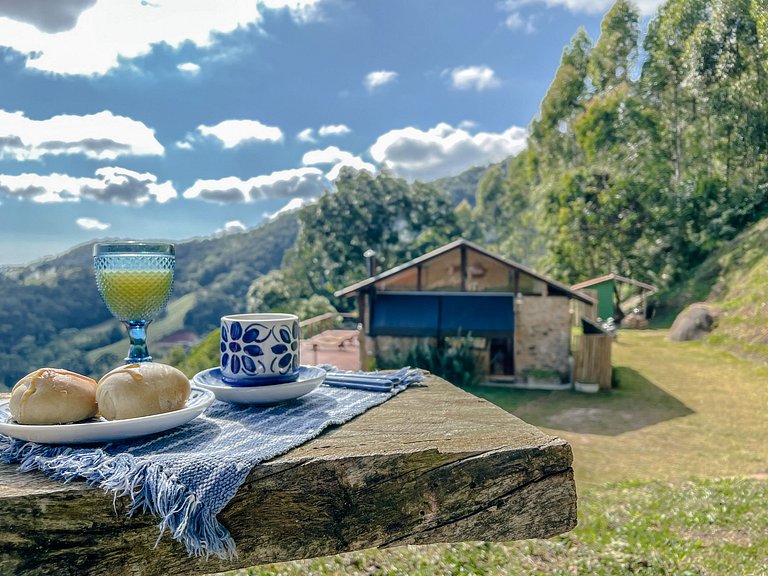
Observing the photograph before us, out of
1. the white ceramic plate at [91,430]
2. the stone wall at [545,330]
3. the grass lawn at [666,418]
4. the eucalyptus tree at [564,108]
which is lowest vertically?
the grass lawn at [666,418]

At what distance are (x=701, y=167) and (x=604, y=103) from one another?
4.52m

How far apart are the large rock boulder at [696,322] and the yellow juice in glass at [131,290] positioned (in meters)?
8.88

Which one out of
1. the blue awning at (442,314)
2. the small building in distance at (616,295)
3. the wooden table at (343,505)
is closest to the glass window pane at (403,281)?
the blue awning at (442,314)

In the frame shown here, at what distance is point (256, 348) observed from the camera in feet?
2.82

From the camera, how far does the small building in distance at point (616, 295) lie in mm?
12508

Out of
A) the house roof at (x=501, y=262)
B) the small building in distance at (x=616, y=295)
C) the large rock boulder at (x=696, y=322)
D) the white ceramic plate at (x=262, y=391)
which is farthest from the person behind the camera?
the small building in distance at (x=616, y=295)

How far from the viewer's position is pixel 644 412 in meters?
5.84

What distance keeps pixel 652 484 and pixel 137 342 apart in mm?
3692

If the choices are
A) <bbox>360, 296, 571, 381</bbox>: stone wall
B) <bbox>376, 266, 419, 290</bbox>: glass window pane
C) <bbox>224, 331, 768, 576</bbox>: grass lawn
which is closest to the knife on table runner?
<bbox>224, 331, 768, 576</bbox>: grass lawn

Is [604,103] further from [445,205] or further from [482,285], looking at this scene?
[445,205]

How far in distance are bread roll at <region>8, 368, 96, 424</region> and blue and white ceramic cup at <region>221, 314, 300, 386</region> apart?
0.21 meters

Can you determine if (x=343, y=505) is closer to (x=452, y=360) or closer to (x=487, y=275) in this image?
(x=452, y=360)

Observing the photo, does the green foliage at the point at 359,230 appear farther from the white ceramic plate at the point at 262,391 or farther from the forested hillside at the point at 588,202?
the white ceramic plate at the point at 262,391

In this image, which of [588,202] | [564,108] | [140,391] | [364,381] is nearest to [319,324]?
[588,202]
